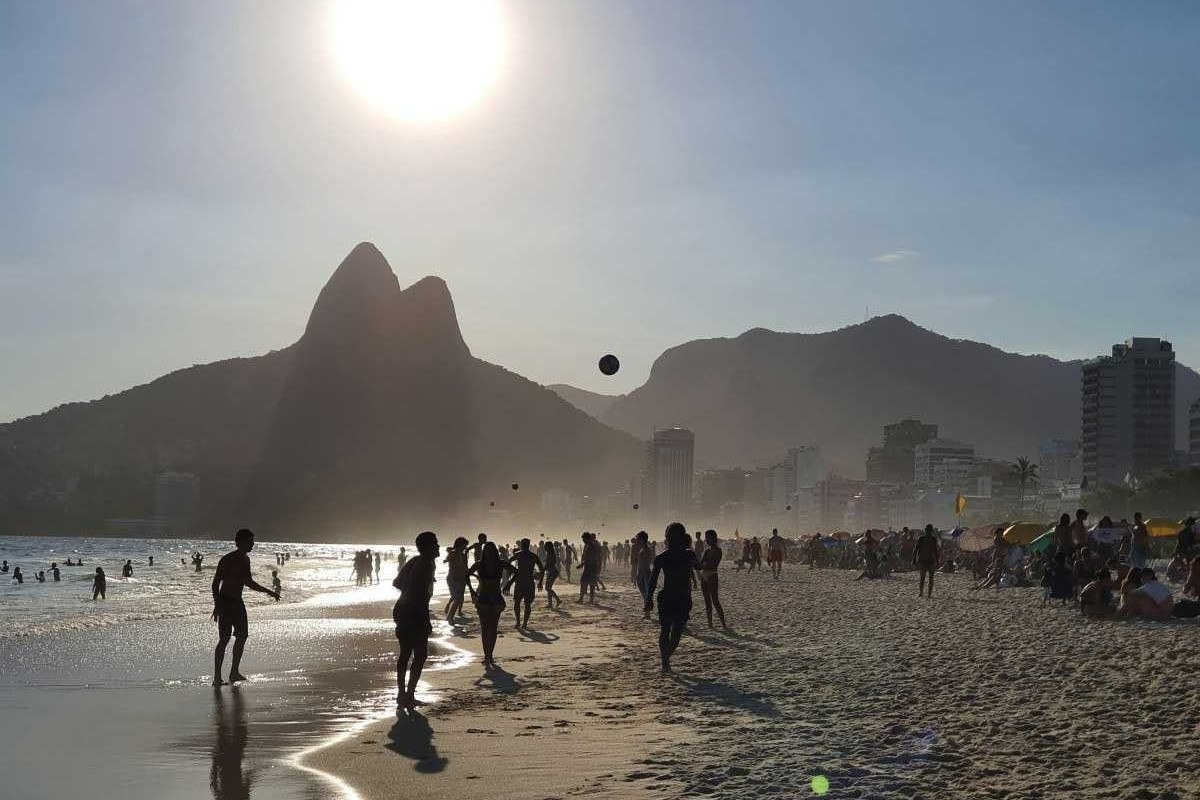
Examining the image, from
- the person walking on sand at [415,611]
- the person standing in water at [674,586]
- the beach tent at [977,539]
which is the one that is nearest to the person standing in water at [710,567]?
the person standing in water at [674,586]

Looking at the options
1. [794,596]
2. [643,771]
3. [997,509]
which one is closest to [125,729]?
[643,771]

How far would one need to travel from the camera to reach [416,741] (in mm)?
9609

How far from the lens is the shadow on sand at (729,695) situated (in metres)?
10.7

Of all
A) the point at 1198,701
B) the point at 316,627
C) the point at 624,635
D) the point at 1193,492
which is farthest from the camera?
the point at 1193,492

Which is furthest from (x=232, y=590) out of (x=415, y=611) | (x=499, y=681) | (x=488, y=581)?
(x=499, y=681)

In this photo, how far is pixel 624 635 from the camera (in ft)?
66.4

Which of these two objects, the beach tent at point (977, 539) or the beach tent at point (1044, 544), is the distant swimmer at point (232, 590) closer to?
the beach tent at point (1044, 544)

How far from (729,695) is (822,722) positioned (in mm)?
2043

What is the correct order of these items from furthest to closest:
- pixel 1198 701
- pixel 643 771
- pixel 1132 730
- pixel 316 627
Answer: pixel 316 627
pixel 1198 701
pixel 1132 730
pixel 643 771

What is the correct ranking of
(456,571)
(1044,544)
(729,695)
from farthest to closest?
(1044,544)
(456,571)
(729,695)

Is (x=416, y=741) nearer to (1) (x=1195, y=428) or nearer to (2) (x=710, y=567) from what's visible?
(2) (x=710, y=567)

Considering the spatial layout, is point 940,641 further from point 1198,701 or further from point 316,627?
point 316,627

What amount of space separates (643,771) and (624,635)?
1231 cm

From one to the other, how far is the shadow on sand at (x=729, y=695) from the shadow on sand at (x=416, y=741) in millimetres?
2883
